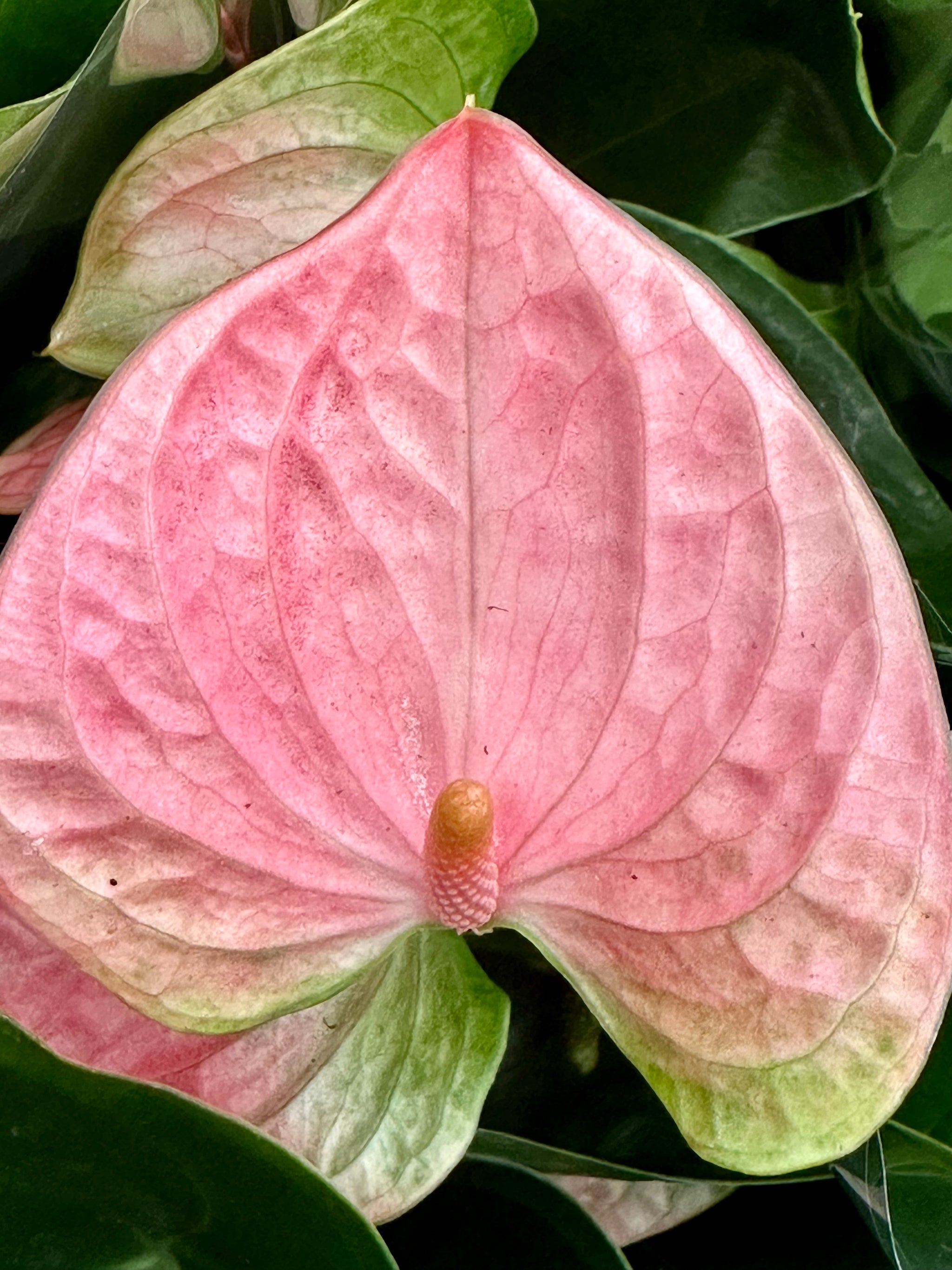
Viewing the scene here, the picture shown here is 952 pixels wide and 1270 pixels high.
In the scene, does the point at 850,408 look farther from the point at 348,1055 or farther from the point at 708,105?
the point at 348,1055

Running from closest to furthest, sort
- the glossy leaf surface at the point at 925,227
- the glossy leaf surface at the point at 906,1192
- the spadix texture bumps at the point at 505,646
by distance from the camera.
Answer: the spadix texture bumps at the point at 505,646
the glossy leaf surface at the point at 906,1192
the glossy leaf surface at the point at 925,227

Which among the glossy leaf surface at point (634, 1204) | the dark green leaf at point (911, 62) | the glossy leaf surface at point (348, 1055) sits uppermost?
the dark green leaf at point (911, 62)

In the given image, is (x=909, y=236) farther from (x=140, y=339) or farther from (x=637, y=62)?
(x=140, y=339)

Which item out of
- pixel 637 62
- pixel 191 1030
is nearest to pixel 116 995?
pixel 191 1030

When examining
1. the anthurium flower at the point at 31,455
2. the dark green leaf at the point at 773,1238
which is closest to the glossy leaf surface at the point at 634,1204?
the dark green leaf at the point at 773,1238

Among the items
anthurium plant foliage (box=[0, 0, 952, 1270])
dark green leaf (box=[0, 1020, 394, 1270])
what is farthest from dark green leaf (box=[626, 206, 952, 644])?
dark green leaf (box=[0, 1020, 394, 1270])

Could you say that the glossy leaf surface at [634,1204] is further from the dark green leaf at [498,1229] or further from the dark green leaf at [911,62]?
the dark green leaf at [911,62]

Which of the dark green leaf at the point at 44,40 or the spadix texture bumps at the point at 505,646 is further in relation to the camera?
the dark green leaf at the point at 44,40
